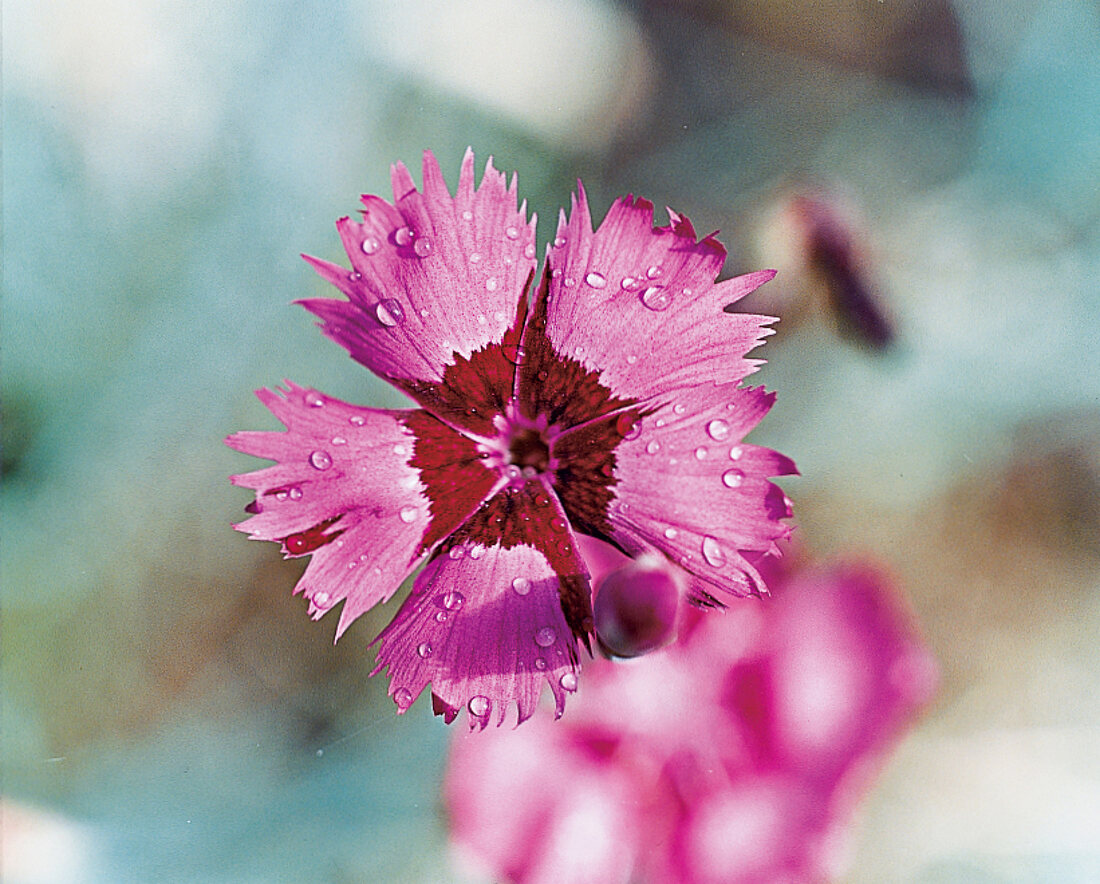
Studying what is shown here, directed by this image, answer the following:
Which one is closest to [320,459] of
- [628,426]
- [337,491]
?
[337,491]

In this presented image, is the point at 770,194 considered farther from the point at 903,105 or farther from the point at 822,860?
the point at 822,860

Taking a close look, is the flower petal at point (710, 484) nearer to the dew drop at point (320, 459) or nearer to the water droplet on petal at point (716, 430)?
the water droplet on petal at point (716, 430)

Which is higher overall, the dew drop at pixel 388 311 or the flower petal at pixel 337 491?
the dew drop at pixel 388 311

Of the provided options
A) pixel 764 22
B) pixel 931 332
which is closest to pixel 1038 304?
pixel 931 332

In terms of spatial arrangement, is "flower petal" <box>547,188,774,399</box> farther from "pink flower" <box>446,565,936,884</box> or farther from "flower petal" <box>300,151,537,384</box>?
"pink flower" <box>446,565,936,884</box>

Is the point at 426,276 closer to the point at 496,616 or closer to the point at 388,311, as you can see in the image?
the point at 388,311

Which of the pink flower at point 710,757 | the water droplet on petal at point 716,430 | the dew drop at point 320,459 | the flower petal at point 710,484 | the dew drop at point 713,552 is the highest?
the water droplet on petal at point 716,430

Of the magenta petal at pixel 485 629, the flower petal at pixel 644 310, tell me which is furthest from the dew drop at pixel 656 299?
the magenta petal at pixel 485 629
